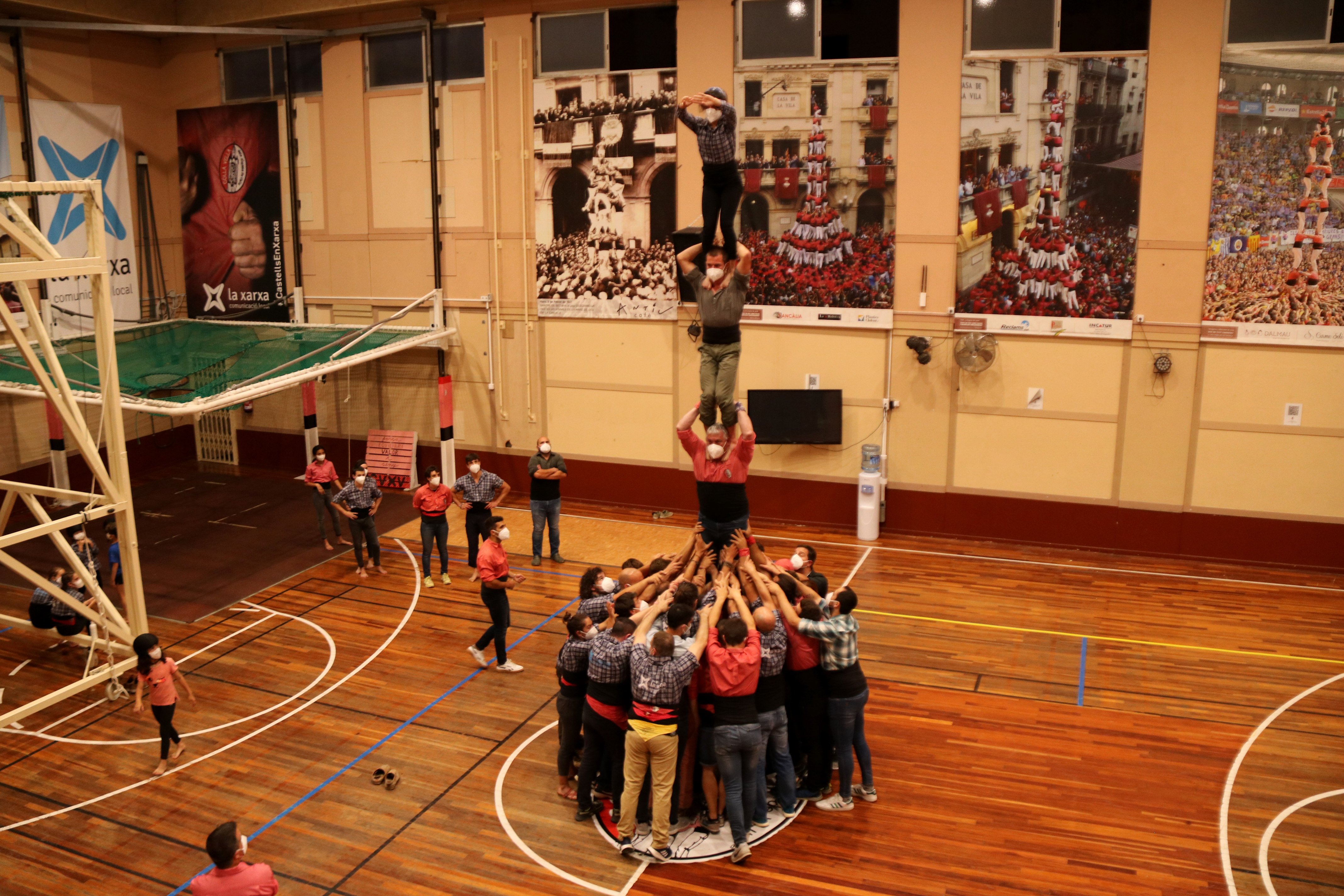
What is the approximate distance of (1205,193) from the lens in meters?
13.6

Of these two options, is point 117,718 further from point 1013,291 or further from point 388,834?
point 1013,291

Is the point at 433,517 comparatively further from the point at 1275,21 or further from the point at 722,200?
the point at 1275,21

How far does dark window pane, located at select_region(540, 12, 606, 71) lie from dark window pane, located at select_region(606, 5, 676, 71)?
0.53 ft

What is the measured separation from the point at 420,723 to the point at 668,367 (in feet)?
25.9

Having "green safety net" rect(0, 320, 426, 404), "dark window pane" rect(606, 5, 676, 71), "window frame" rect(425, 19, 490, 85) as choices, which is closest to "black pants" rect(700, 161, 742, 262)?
"green safety net" rect(0, 320, 426, 404)

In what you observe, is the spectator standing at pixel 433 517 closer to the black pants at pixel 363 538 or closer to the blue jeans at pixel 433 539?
the blue jeans at pixel 433 539

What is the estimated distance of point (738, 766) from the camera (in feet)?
26.0

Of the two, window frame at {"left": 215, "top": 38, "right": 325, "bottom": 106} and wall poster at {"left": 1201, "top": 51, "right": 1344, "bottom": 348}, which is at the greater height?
window frame at {"left": 215, "top": 38, "right": 325, "bottom": 106}

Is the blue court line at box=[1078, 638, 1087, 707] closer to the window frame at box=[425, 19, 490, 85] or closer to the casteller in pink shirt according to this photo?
the casteller in pink shirt

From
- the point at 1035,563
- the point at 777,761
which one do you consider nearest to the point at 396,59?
the point at 1035,563

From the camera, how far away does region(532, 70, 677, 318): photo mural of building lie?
631 inches

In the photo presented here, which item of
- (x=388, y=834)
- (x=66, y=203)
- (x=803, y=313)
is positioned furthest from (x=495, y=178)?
(x=388, y=834)

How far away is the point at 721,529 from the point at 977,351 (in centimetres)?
721

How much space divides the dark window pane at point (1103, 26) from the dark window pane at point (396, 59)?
32.3ft
